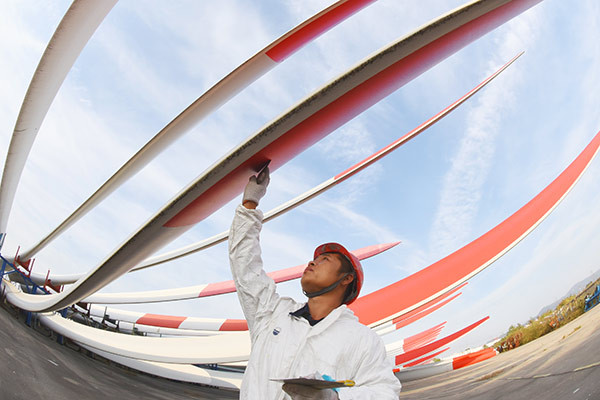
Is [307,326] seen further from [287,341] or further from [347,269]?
[347,269]

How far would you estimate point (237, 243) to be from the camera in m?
1.59

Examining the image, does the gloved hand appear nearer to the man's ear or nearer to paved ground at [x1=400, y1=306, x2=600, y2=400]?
the man's ear

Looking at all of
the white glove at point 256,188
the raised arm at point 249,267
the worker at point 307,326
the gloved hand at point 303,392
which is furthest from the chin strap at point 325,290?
the gloved hand at point 303,392

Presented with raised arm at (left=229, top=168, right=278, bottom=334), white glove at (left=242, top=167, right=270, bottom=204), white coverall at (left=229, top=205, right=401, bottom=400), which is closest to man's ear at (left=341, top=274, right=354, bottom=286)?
white coverall at (left=229, top=205, right=401, bottom=400)

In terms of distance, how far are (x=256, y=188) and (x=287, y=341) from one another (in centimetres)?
63

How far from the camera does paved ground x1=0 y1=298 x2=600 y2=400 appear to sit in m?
1.91

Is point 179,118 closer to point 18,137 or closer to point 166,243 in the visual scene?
point 166,243

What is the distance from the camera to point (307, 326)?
4.93 ft

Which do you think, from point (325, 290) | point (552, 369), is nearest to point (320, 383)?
point (325, 290)

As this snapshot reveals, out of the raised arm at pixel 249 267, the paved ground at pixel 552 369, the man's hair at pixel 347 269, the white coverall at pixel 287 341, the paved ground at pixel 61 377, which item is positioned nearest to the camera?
the white coverall at pixel 287 341

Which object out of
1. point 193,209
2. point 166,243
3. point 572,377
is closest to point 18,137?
point 166,243

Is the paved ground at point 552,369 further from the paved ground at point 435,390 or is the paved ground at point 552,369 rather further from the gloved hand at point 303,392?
the gloved hand at point 303,392

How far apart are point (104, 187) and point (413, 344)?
694 centimetres

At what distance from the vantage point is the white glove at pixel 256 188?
1.68 meters
